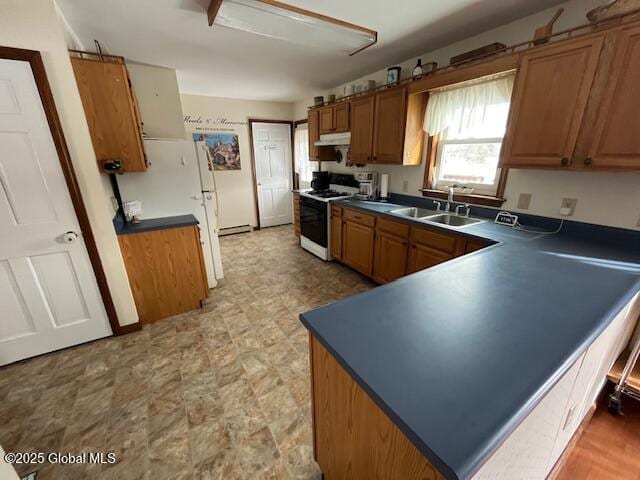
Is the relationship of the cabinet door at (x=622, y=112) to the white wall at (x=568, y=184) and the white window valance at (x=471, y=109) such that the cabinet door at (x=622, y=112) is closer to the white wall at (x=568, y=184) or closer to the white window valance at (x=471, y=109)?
the white wall at (x=568, y=184)

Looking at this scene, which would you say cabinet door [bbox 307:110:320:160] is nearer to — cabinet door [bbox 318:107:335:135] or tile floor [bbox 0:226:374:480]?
cabinet door [bbox 318:107:335:135]

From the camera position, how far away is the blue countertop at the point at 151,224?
2.25 meters

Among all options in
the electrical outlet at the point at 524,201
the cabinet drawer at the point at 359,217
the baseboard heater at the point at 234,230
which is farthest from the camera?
the baseboard heater at the point at 234,230

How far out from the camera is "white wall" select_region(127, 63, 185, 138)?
9.86 feet

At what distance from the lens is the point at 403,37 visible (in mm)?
Answer: 2348

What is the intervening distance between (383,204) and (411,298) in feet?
7.26

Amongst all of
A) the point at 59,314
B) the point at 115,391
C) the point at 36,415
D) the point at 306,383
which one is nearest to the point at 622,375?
the point at 306,383

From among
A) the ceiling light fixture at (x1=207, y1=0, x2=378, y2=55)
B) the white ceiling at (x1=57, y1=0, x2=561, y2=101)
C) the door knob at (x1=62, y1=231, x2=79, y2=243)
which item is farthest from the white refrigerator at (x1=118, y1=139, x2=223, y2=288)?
the ceiling light fixture at (x1=207, y1=0, x2=378, y2=55)

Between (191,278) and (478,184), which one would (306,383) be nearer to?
(191,278)

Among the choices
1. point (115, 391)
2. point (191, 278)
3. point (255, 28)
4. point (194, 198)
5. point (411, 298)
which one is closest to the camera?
point (411, 298)

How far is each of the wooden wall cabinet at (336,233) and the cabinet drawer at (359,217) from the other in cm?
13

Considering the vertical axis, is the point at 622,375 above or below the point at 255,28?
below

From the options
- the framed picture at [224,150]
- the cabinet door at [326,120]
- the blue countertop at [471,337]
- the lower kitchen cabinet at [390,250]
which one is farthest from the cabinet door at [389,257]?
the framed picture at [224,150]

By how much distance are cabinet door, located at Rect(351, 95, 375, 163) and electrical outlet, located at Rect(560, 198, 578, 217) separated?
5.99 ft
